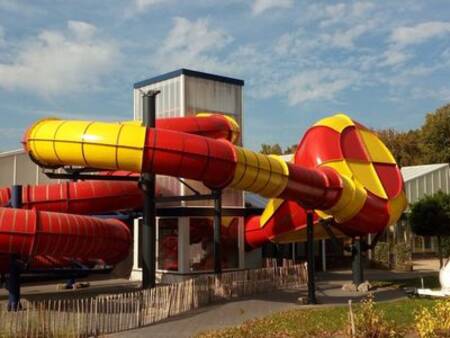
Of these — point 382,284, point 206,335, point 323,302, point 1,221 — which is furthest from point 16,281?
point 382,284

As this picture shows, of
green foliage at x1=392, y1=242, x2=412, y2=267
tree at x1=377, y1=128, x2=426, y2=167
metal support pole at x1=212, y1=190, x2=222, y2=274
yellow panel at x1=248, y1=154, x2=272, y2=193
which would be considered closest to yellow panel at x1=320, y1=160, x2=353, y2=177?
metal support pole at x1=212, y1=190, x2=222, y2=274

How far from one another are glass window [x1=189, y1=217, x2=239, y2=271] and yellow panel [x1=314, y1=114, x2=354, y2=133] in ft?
17.3

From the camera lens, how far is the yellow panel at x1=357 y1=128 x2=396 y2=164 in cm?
2188

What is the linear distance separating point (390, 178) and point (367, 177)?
1.27 m

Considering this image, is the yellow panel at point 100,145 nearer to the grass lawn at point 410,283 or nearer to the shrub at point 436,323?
the shrub at point 436,323

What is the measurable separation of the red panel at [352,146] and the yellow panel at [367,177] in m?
0.28

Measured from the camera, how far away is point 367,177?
20.6 m

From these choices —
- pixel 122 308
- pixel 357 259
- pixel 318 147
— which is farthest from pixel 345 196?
pixel 122 308

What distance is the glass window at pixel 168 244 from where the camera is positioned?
892 inches

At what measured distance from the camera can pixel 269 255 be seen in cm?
2891

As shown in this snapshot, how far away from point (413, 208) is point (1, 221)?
21107mm

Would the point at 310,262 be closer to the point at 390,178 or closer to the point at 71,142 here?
the point at 390,178

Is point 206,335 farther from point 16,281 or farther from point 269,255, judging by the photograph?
point 269,255

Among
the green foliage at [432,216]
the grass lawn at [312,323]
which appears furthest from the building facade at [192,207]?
the green foliage at [432,216]
